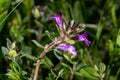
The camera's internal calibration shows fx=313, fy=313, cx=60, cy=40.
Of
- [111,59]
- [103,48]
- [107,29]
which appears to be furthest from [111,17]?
[111,59]

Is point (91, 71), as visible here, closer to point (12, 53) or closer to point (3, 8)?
point (12, 53)

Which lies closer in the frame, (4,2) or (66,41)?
(66,41)

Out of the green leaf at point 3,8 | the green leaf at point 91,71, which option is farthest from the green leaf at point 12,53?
the green leaf at point 91,71

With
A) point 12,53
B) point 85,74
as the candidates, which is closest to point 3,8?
point 12,53

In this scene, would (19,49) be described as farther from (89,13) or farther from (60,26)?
(89,13)

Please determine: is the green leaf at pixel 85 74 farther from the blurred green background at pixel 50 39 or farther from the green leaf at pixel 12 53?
the green leaf at pixel 12 53

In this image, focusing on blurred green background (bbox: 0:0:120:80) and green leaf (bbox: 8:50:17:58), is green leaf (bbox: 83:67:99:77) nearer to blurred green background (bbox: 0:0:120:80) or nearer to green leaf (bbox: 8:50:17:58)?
blurred green background (bbox: 0:0:120:80)

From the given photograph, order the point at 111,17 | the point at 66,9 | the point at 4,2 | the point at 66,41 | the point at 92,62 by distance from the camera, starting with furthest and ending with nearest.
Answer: the point at 111,17, the point at 66,9, the point at 92,62, the point at 4,2, the point at 66,41

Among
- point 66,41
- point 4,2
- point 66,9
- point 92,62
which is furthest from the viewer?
point 66,9
